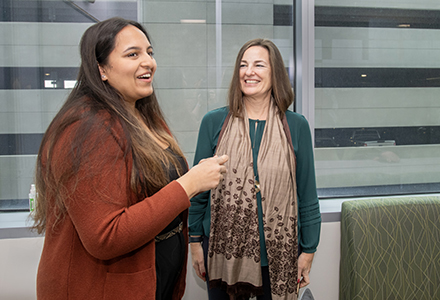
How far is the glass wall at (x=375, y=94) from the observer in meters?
2.37

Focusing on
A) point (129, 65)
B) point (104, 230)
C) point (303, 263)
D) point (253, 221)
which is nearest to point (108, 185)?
point (104, 230)

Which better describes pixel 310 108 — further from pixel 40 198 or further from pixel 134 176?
pixel 40 198

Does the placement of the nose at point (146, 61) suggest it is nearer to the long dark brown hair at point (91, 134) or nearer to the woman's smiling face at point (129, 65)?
the woman's smiling face at point (129, 65)

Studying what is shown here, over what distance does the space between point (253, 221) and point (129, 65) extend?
0.92 m

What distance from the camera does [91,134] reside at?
0.90m

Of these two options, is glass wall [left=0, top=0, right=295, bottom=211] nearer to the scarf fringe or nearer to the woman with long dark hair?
the scarf fringe

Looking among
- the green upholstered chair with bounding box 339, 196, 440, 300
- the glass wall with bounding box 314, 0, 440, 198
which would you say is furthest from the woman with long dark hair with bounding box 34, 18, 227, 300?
the glass wall with bounding box 314, 0, 440, 198

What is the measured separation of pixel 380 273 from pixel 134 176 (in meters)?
1.71

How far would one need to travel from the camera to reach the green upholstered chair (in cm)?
195

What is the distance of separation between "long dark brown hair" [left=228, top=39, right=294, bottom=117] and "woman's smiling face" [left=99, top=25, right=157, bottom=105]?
626 mm

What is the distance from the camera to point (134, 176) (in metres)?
0.95

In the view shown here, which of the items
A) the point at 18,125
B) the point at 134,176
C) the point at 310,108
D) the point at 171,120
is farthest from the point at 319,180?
the point at 18,125

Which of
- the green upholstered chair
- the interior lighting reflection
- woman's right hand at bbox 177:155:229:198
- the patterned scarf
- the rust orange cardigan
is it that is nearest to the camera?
the rust orange cardigan

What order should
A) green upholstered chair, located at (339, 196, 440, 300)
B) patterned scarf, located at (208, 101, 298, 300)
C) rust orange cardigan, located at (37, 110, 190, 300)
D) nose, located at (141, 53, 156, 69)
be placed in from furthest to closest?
green upholstered chair, located at (339, 196, 440, 300) → patterned scarf, located at (208, 101, 298, 300) → nose, located at (141, 53, 156, 69) → rust orange cardigan, located at (37, 110, 190, 300)
